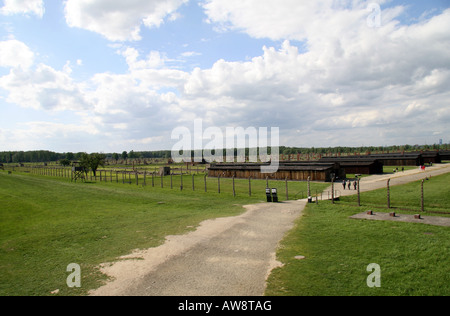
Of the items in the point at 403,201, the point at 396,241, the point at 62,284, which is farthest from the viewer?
the point at 403,201

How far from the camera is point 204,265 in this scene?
33.7 feet

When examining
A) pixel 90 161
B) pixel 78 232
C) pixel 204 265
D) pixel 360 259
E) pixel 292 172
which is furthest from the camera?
pixel 90 161

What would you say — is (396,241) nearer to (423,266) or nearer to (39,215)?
(423,266)

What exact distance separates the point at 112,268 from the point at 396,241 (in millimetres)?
11917

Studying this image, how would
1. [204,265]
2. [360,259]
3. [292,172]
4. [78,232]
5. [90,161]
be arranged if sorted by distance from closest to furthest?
[360,259] → [204,265] → [78,232] → [292,172] → [90,161]

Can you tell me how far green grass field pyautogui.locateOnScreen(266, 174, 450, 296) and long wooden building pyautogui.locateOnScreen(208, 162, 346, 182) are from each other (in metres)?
24.2

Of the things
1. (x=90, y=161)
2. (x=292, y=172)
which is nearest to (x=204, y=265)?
(x=292, y=172)

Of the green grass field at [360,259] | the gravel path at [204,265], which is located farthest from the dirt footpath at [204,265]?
the green grass field at [360,259]

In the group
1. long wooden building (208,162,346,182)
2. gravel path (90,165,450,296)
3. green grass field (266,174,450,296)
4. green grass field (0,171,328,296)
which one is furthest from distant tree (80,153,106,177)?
green grass field (266,174,450,296)

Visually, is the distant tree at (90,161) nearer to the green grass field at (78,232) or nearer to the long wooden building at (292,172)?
the long wooden building at (292,172)

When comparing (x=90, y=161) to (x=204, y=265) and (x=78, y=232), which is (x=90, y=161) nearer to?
(x=78, y=232)

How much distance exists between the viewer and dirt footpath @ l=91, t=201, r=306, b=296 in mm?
8438
